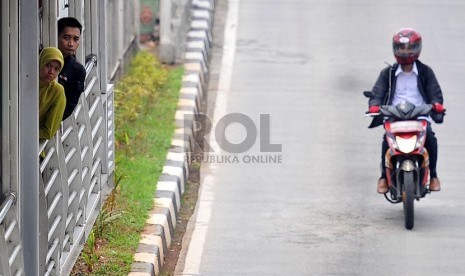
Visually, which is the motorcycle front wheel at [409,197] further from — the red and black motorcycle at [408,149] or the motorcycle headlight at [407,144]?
the motorcycle headlight at [407,144]

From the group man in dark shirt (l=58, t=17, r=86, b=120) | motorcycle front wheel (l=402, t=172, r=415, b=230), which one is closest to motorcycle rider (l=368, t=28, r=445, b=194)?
motorcycle front wheel (l=402, t=172, r=415, b=230)

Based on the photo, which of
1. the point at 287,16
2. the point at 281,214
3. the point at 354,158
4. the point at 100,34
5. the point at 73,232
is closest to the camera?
the point at 73,232

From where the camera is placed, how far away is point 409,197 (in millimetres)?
11383

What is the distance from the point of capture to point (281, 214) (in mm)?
12016

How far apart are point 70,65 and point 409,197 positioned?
372cm

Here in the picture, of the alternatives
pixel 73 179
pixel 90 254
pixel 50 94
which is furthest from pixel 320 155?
pixel 50 94

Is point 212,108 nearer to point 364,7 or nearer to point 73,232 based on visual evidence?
point 364,7

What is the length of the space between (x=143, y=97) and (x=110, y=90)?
13.3 feet

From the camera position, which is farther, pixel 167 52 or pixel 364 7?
pixel 364 7

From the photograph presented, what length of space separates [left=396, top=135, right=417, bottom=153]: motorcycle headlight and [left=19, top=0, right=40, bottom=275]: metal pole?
4479 mm

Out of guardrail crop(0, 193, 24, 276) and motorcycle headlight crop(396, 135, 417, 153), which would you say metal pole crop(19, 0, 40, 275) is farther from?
motorcycle headlight crop(396, 135, 417, 153)

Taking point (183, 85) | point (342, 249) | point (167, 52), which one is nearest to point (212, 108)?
point (183, 85)

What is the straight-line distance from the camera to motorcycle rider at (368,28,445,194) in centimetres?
1163

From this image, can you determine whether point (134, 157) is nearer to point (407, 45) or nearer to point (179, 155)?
point (179, 155)
